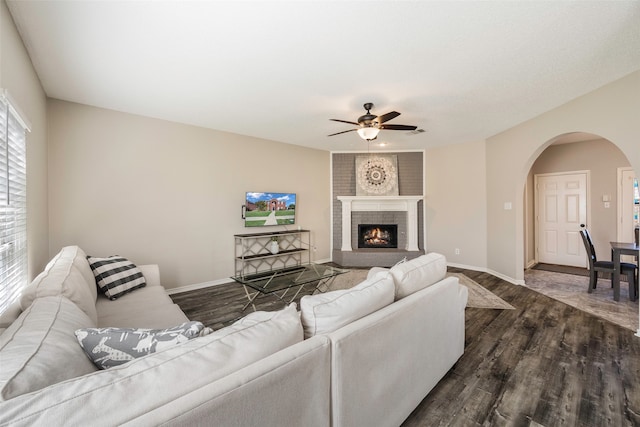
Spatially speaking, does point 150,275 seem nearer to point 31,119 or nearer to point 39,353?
point 31,119

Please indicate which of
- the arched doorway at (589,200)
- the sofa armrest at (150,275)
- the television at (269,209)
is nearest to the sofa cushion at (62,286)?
the sofa armrest at (150,275)

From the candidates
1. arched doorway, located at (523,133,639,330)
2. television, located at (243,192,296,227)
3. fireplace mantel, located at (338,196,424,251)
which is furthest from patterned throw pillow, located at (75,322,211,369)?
fireplace mantel, located at (338,196,424,251)

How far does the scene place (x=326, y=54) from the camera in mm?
2357

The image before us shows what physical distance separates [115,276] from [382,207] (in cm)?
497

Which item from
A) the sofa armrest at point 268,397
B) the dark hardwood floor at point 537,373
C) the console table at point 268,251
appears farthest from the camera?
the console table at point 268,251

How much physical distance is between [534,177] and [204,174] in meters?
6.80

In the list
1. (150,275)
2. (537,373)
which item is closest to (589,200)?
(537,373)

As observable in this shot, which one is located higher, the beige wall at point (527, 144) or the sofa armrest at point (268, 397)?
the beige wall at point (527, 144)

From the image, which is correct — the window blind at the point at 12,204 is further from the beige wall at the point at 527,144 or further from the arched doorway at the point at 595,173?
the arched doorway at the point at 595,173

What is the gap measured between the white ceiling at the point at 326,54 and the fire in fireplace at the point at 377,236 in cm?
309

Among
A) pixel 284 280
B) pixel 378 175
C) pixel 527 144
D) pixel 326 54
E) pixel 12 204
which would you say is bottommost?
pixel 284 280

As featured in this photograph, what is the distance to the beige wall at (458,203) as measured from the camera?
5336 millimetres

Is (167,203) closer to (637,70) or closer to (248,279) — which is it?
(248,279)

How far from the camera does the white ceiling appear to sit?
6.14ft
